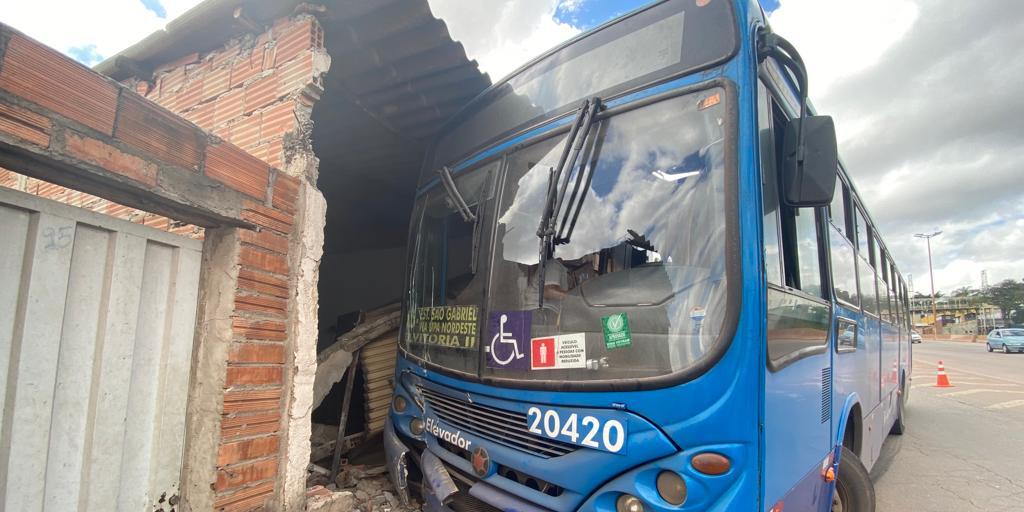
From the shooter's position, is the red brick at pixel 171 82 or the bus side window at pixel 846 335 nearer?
the bus side window at pixel 846 335

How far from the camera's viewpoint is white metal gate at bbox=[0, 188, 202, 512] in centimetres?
171

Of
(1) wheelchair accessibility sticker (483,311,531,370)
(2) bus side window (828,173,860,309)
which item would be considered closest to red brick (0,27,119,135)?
(1) wheelchair accessibility sticker (483,311,531,370)

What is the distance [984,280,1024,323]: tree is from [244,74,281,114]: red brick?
77090mm

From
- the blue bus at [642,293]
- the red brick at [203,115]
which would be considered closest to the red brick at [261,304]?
the blue bus at [642,293]

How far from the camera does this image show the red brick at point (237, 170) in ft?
7.24

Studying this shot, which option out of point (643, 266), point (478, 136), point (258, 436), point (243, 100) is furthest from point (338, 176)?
point (643, 266)

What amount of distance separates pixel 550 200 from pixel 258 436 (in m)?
1.82

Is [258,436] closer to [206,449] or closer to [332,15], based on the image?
[206,449]

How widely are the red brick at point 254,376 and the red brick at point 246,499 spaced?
498 mm

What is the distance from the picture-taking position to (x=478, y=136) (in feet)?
10.1

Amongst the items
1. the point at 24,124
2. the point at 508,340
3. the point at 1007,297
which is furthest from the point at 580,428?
the point at 1007,297

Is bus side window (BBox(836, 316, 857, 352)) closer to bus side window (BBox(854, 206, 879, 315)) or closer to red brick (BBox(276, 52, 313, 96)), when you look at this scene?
bus side window (BBox(854, 206, 879, 315))

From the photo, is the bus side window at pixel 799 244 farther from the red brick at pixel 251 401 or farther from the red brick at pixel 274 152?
the red brick at pixel 274 152

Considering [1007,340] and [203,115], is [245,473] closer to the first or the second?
[203,115]
